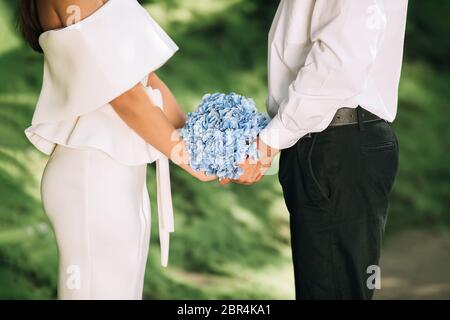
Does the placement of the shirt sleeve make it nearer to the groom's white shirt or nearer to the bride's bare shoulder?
the groom's white shirt

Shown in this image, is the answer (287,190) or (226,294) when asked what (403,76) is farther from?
(287,190)

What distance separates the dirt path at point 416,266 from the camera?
5004 millimetres

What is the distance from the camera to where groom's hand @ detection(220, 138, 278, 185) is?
241 cm

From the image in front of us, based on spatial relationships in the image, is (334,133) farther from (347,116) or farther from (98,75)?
(98,75)

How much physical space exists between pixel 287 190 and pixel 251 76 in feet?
10.6

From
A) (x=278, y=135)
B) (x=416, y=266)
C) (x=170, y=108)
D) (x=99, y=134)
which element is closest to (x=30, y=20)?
(x=99, y=134)

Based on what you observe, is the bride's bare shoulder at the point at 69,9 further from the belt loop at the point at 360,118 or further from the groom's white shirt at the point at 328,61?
the belt loop at the point at 360,118

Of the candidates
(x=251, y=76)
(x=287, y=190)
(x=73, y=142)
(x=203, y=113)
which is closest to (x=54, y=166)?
(x=73, y=142)

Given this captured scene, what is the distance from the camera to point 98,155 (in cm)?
221

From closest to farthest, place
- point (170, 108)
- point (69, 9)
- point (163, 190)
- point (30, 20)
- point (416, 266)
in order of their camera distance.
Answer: point (69, 9) → point (30, 20) → point (163, 190) → point (170, 108) → point (416, 266)

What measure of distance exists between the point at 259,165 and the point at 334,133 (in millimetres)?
255

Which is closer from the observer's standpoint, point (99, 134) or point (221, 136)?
point (99, 134)

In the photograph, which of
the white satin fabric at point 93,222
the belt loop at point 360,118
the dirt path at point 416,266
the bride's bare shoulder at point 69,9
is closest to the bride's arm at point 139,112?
the bride's bare shoulder at point 69,9

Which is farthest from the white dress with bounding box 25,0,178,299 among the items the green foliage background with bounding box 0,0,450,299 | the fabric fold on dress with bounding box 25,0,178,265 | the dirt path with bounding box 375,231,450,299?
the dirt path with bounding box 375,231,450,299
